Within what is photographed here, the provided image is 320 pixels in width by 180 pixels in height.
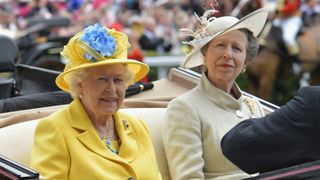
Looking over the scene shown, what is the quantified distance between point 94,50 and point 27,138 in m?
0.62

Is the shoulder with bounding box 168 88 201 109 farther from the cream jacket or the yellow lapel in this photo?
the yellow lapel

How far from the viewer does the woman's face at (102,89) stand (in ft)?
14.1

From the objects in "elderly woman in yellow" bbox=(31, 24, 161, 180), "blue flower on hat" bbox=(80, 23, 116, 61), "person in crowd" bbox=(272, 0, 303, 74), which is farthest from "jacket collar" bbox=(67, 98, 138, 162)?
"person in crowd" bbox=(272, 0, 303, 74)

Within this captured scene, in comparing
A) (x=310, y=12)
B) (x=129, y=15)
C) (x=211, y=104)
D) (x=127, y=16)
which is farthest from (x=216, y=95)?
(x=129, y=15)

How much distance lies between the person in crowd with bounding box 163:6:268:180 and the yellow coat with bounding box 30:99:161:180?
204 mm

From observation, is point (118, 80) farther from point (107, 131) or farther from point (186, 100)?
point (186, 100)

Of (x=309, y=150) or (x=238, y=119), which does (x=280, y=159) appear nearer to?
(x=309, y=150)

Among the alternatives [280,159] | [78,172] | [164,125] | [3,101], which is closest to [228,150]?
[280,159]

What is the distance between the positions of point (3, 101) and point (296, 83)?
28.5ft

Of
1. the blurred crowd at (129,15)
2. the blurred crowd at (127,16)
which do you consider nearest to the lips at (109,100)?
the blurred crowd at (129,15)

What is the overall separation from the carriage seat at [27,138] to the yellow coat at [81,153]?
0.35 m

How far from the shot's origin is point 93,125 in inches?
171

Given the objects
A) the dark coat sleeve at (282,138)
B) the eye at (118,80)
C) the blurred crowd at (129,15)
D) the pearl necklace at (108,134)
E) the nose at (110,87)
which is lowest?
the dark coat sleeve at (282,138)

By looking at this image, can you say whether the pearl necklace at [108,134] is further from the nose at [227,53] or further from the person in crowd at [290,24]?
the person in crowd at [290,24]
